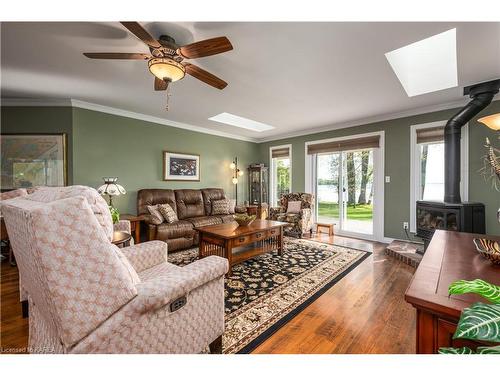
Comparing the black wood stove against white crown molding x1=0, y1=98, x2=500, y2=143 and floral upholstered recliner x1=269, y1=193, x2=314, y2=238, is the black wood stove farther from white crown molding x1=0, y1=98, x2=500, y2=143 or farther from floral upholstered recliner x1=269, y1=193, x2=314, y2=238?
floral upholstered recliner x1=269, y1=193, x2=314, y2=238

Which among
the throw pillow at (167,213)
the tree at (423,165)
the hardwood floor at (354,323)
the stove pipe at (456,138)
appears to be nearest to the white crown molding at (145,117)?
the throw pillow at (167,213)

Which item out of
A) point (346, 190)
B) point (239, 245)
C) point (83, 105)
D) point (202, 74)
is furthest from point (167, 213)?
point (346, 190)

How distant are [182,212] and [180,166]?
111cm

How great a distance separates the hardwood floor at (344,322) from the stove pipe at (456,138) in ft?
4.91

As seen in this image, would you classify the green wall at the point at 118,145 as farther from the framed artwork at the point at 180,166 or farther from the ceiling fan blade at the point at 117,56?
the ceiling fan blade at the point at 117,56

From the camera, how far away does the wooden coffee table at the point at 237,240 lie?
265 cm

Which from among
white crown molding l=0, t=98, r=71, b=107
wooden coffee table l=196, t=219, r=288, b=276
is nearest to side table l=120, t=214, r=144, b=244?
wooden coffee table l=196, t=219, r=288, b=276

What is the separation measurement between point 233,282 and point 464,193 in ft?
12.5

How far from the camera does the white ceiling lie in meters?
1.84

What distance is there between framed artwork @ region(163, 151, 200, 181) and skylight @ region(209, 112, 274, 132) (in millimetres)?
1041
